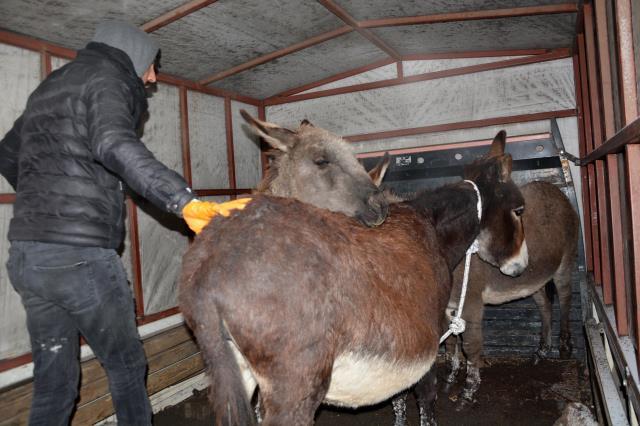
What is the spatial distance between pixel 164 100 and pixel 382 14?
8.56 feet

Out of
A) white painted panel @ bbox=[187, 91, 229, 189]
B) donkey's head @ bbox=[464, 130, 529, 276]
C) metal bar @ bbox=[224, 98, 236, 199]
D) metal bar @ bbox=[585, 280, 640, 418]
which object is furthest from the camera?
metal bar @ bbox=[224, 98, 236, 199]

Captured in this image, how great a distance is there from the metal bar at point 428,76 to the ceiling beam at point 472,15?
1245 mm

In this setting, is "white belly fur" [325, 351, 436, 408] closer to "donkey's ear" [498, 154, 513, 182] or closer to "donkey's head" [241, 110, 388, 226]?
"donkey's head" [241, 110, 388, 226]

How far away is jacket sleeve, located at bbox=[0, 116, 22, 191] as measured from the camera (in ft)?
8.27

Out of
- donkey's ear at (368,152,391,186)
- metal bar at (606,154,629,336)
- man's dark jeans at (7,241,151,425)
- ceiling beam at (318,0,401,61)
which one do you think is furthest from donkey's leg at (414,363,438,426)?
ceiling beam at (318,0,401,61)

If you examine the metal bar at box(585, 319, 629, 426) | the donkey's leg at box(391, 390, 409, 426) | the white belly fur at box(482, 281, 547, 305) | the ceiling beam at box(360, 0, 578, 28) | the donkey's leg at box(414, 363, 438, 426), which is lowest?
the donkey's leg at box(391, 390, 409, 426)

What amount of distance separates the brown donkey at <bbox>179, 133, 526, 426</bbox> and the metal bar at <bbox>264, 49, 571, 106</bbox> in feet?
13.6

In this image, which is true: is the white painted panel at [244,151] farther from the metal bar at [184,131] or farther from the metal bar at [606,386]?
the metal bar at [606,386]

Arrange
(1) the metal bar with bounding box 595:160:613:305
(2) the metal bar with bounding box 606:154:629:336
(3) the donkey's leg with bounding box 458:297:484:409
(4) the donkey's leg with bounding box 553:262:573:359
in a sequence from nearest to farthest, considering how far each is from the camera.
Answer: (2) the metal bar with bounding box 606:154:629:336, (1) the metal bar with bounding box 595:160:613:305, (3) the donkey's leg with bounding box 458:297:484:409, (4) the donkey's leg with bounding box 553:262:573:359

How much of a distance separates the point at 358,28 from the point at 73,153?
3.53 metres

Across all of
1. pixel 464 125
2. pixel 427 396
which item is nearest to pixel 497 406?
pixel 427 396

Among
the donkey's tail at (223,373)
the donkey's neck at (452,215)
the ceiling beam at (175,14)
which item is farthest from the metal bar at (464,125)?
the donkey's tail at (223,373)

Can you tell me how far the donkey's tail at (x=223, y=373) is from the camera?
1.91 m

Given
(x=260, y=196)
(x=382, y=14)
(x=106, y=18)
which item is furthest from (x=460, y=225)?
(x=106, y=18)
